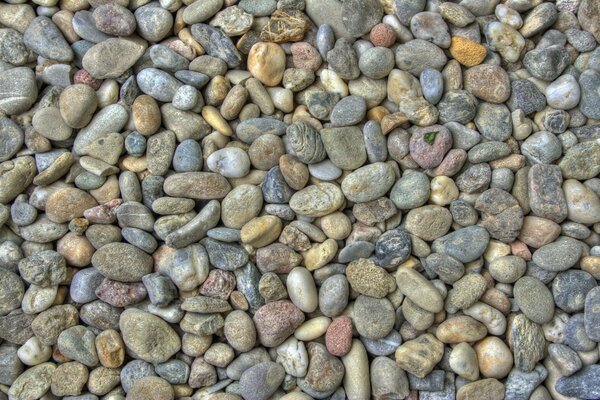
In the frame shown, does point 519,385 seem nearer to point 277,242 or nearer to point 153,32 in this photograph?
point 277,242

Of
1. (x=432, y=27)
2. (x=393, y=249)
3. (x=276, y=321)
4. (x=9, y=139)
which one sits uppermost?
(x=432, y=27)

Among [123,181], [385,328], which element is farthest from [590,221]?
[123,181]

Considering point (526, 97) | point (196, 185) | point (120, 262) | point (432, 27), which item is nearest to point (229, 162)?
point (196, 185)

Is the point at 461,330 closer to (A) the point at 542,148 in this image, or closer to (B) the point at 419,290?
(B) the point at 419,290

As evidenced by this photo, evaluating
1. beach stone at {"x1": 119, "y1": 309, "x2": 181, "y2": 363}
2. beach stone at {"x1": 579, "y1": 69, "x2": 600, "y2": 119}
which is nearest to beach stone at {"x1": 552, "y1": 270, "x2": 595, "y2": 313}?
beach stone at {"x1": 579, "y1": 69, "x2": 600, "y2": 119}

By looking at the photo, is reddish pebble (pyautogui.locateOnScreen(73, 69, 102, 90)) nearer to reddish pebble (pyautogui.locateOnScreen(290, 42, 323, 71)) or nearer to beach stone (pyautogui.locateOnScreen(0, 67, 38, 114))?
beach stone (pyautogui.locateOnScreen(0, 67, 38, 114))

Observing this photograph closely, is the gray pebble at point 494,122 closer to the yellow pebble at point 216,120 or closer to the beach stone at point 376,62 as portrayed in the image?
the beach stone at point 376,62
